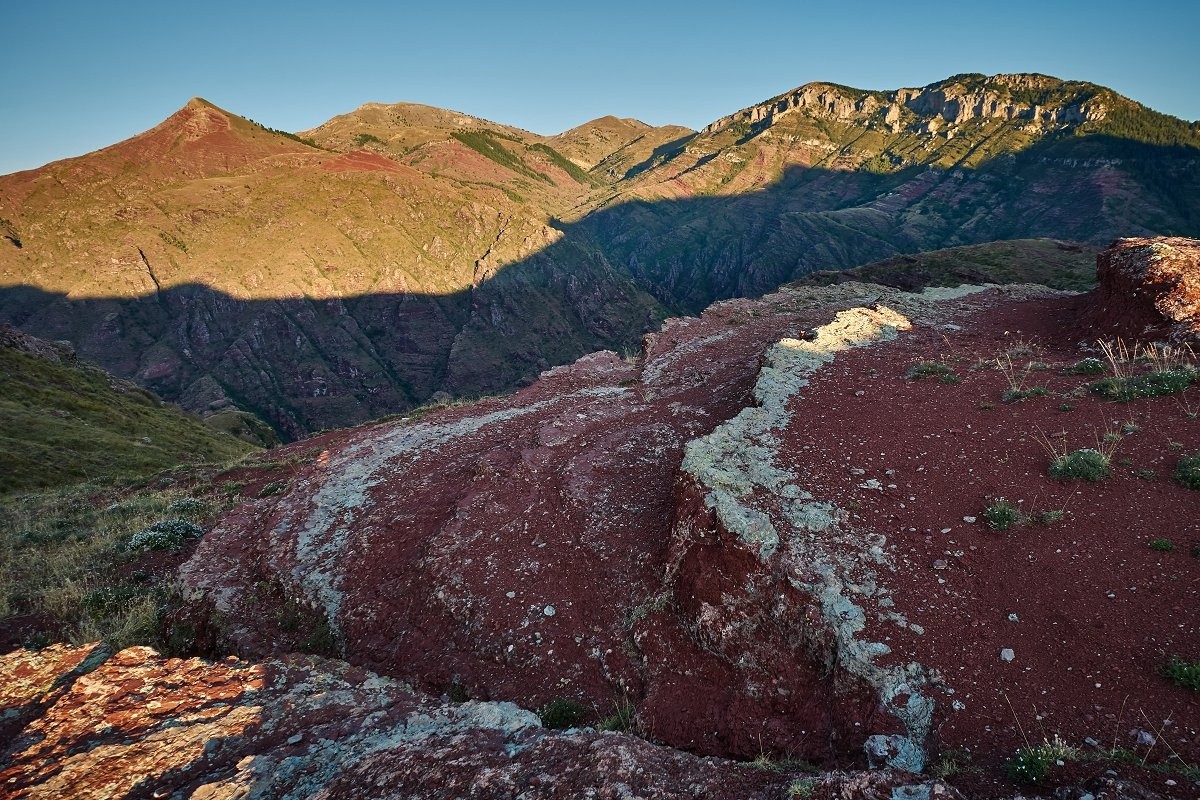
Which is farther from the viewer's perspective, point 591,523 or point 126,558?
point 126,558

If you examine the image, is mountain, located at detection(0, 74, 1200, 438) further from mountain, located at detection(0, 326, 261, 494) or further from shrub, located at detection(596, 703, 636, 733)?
shrub, located at detection(596, 703, 636, 733)

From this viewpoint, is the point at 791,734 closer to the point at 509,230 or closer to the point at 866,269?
the point at 866,269

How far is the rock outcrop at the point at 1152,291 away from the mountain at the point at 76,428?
35833 millimetres

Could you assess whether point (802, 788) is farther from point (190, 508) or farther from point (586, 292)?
point (586, 292)

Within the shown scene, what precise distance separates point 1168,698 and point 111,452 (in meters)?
40.5

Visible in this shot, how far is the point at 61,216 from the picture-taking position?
106 metres

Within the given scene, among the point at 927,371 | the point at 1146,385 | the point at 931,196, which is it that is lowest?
the point at 1146,385

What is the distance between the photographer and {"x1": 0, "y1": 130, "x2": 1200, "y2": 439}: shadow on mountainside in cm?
9512

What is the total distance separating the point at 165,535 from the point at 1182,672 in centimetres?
1794

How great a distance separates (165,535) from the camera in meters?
12.8

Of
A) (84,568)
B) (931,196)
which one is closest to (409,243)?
(84,568)

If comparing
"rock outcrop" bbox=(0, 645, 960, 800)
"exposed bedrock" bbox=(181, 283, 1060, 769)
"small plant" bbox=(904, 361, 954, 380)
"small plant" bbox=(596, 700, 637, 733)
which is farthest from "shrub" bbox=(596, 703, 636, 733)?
"small plant" bbox=(904, 361, 954, 380)

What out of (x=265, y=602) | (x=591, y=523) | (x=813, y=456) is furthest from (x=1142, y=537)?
(x=265, y=602)

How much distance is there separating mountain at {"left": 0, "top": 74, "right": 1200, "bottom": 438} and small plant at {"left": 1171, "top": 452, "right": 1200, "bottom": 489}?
91.6 meters
